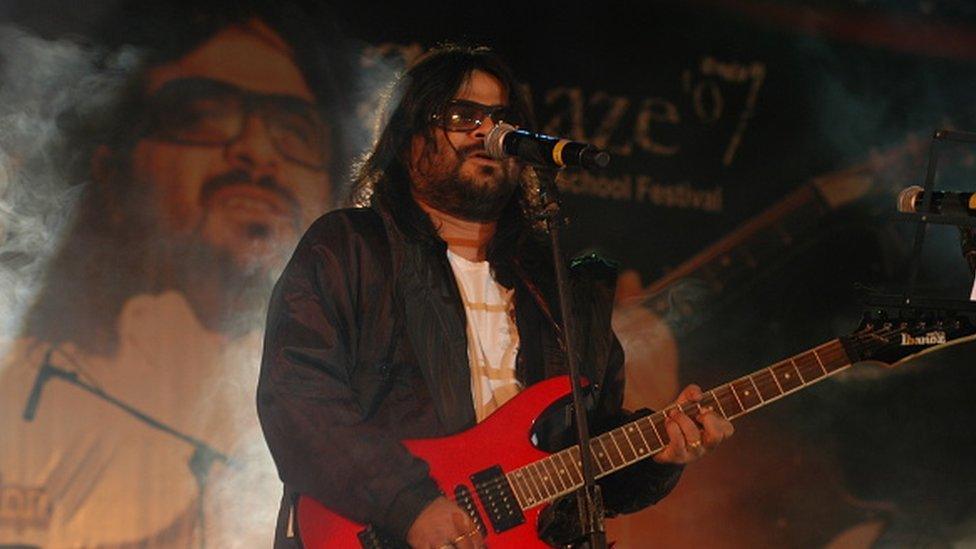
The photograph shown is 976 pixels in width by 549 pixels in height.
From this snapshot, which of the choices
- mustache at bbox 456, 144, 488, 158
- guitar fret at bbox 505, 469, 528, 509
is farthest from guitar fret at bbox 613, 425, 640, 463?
mustache at bbox 456, 144, 488, 158

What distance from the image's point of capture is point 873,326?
3385mm

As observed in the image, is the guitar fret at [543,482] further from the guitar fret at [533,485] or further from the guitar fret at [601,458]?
the guitar fret at [601,458]

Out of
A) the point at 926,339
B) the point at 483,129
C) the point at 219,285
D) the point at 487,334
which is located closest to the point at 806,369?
the point at 926,339

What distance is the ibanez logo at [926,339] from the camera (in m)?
3.26

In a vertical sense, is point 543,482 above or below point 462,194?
below

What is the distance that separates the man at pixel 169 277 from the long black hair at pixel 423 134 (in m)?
0.34

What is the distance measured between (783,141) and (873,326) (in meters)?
1.34

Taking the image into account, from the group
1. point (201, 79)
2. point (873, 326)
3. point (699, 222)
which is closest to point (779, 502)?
point (699, 222)

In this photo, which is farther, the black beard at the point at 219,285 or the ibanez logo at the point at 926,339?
the black beard at the point at 219,285

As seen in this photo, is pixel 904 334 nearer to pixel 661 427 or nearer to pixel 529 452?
pixel 661 427

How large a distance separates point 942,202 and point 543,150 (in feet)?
3.72

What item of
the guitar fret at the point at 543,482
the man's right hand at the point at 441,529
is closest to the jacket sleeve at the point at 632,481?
the guitar fret at the point at 543,482

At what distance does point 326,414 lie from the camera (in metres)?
3.02

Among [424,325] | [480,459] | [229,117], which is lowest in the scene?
[480,459]
